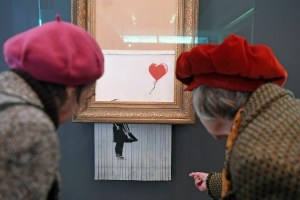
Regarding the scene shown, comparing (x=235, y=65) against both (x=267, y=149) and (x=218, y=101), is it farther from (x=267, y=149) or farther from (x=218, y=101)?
(x=267, y=149)

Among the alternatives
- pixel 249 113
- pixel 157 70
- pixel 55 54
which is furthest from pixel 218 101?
pixel 157 70

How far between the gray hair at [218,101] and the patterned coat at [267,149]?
45 millimetres

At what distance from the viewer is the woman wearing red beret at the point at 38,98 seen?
1.89 ft

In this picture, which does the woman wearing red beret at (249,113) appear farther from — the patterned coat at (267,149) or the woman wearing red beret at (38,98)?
the woman wearing red beret at (38,98)

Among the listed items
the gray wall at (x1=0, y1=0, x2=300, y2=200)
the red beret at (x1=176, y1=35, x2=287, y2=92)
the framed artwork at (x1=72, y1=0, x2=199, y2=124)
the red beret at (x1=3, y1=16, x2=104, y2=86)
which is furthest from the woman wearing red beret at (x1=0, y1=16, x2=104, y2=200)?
the gray wall at (x1=0, y1=0, x2=300, y2=200)

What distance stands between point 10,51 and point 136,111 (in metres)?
0.71

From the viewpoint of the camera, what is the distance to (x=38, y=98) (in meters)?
0.64

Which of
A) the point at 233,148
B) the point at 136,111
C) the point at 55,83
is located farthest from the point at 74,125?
the point at 233,148

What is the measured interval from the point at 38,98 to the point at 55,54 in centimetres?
10

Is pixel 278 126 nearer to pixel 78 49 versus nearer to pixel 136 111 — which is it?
pixel 78 49

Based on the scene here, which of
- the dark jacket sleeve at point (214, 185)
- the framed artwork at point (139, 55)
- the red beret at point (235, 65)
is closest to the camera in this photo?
the red beret at point (235, 65)

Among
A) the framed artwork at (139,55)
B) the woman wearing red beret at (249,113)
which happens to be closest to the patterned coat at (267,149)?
the woman wearing red beret at (249,113)

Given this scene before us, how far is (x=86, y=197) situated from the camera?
1446 mm

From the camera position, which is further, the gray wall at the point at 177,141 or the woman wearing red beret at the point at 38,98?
the gray wall at the point at 177,141
